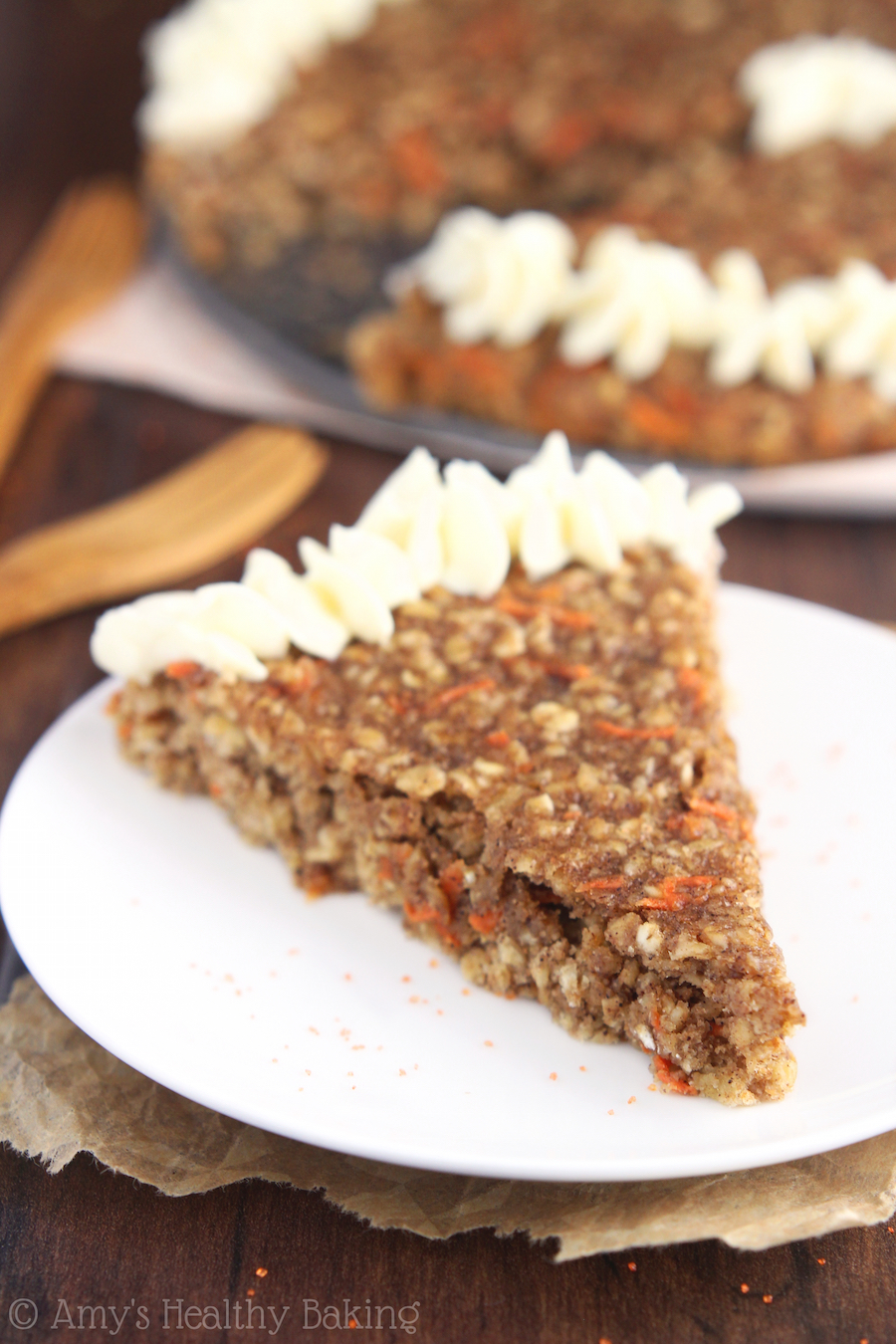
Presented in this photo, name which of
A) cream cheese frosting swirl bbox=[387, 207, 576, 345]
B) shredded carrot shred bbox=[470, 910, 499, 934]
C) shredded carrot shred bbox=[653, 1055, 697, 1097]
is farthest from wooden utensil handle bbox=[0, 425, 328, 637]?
shredded carrot shred bbox=[653, 1055, 697, 1097]

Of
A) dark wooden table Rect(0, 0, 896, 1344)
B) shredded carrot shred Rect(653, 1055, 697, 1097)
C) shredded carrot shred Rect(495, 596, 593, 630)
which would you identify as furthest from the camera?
shredded carrot shred Rect(495, 596, 593, 630)

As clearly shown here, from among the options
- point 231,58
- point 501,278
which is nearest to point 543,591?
point 501,278

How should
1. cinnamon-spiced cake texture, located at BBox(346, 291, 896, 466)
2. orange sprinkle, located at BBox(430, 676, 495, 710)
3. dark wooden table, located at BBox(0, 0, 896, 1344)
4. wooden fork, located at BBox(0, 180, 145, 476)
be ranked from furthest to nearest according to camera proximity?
1. wooden fork, located at BBox(0, 180, 145, 476)
2. cinnamon-spiced cake texture, located at BBox(346, 291, 896, 466)
3. orange sprinkle, located at BBox(430, 676, 495, 710)
4. dark wooden table, located at BBox(0, 0, 896, 1344)

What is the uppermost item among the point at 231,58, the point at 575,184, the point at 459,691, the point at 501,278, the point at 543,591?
the point at 231,58

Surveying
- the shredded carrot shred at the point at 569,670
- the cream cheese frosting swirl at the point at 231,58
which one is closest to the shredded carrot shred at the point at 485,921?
the shredded carrot shred at the point at 569,670

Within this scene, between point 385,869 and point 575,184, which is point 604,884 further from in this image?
point 575,184

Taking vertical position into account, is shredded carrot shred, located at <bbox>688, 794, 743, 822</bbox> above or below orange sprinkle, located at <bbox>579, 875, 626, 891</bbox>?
below

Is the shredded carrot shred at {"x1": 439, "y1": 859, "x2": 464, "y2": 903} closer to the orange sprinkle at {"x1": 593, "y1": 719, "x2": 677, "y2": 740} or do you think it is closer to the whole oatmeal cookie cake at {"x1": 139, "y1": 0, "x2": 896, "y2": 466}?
the orange sprinkle at {"x1": 593, "y1": 719, "x2": 677, "y2": 740}

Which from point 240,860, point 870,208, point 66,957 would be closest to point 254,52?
point 870,208
